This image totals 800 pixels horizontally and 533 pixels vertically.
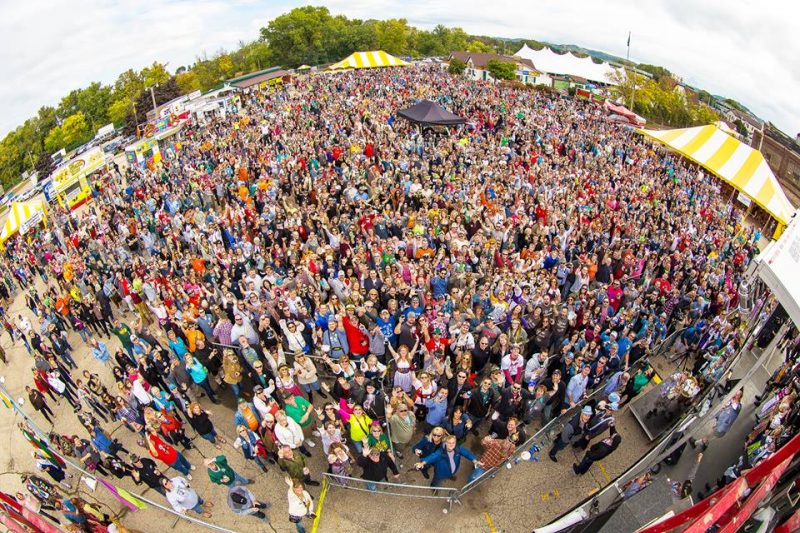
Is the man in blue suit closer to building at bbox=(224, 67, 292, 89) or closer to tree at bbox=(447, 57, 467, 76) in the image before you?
building at bbox=(224, 67, 292, 89)

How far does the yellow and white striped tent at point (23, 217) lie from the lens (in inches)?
692

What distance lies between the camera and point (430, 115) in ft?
66.2

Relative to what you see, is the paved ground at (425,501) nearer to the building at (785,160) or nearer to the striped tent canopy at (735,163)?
the striped tent canopy at (735,163)

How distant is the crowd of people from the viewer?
21.4 feet

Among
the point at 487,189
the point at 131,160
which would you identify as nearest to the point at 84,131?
the point at 131,160

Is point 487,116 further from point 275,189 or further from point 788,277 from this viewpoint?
point 788,277

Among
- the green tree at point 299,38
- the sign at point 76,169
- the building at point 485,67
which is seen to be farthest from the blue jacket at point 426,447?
the green tree at point 299,38

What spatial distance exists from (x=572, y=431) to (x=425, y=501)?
265 centimetres

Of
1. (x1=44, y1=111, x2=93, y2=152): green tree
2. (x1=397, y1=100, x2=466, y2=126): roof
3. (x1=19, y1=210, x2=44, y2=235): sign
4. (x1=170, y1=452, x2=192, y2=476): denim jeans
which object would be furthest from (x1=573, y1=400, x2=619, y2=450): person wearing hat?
(x1=44, y1=111, x2=93, y2=152): green tree

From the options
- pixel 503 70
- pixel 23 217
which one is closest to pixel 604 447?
pixel 23 217

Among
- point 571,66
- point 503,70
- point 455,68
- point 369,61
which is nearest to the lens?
point 369,61

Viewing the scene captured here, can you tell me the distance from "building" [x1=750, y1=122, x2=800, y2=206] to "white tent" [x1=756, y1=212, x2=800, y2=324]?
25747mm

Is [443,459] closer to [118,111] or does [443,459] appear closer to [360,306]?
[360,306]

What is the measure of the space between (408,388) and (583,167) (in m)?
15.2
